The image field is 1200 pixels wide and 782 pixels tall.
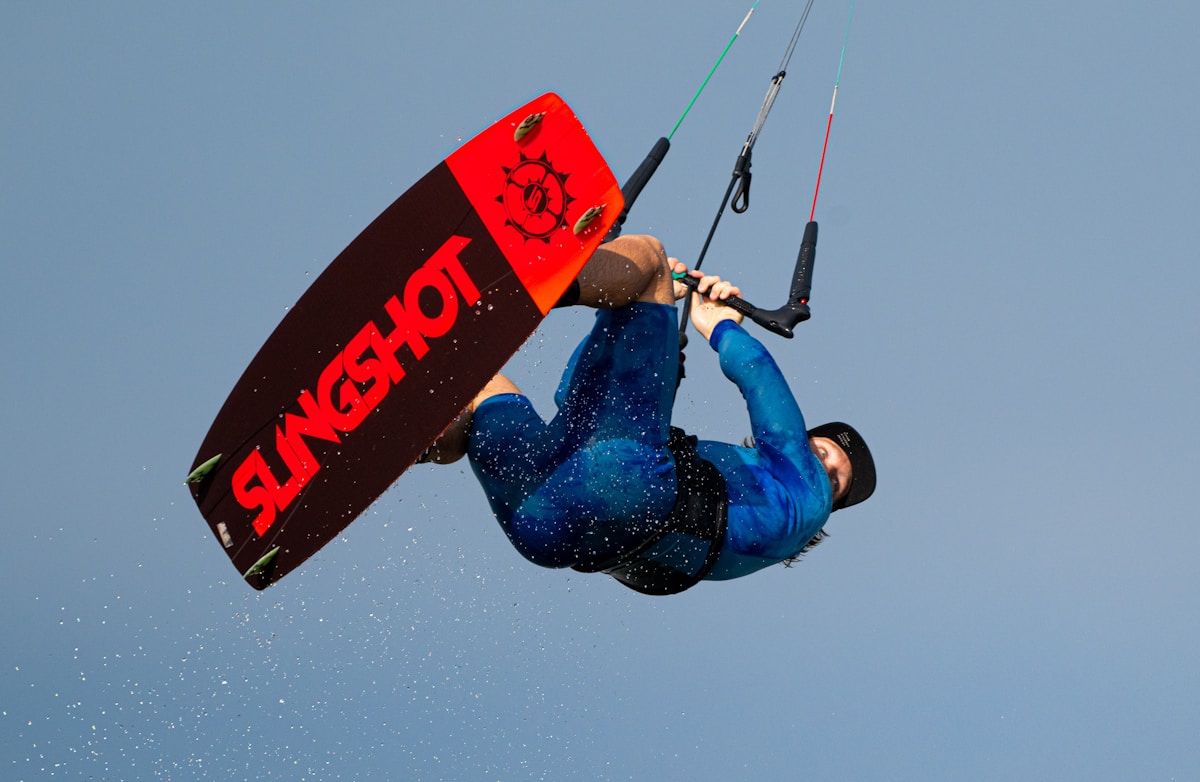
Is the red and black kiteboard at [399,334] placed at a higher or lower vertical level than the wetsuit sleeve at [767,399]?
higher

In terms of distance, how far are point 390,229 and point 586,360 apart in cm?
58

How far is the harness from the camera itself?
5.84m

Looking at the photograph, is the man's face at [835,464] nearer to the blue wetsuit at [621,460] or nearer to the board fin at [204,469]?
the blue wetsuit at [621,460]

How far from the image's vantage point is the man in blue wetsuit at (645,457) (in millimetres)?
5605

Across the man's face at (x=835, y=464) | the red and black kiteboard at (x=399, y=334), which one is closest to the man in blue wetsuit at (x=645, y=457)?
the man's face at (x=835, y=464)

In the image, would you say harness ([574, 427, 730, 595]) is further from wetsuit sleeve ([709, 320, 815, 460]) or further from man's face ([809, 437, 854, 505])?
man's face ([809, 437, 854, 505])

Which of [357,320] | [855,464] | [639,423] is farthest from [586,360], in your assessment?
[855,464]

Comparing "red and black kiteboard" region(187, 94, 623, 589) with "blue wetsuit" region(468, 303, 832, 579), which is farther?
"blue wetsuit" region(468, 303, 832, 579)

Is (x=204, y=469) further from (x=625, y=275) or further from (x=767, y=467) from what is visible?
(x=767, y=467)

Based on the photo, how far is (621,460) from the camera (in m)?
5.67

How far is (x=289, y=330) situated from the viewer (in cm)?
578

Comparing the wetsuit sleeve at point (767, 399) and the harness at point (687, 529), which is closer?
the harness at point (687, 529)

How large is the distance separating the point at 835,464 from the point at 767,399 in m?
0.32

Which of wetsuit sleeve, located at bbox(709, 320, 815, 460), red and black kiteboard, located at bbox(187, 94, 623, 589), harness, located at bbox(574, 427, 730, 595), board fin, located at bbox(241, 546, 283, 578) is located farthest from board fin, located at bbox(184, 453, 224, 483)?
wetsuit sleeve, located at bbox(709, 320, 815, 460)
